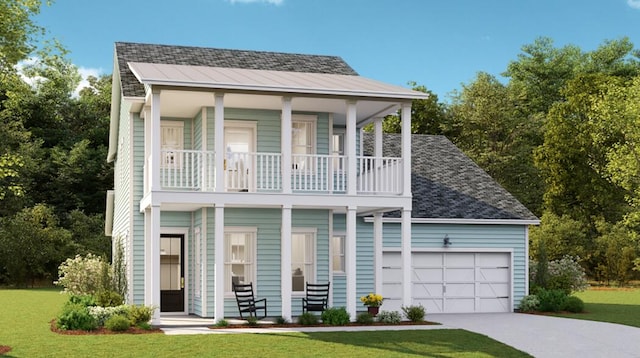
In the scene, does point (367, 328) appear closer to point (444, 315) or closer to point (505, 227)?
point (444, 315)

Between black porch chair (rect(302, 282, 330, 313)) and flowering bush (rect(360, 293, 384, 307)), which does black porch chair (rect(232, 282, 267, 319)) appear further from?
flowering bush (rect(360, 293, 384, 307))

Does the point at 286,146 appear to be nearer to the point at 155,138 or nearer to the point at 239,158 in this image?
the point at 239,158

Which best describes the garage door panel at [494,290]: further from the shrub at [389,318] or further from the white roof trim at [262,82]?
the white roof trim at [262,82]

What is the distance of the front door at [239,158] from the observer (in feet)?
70.7

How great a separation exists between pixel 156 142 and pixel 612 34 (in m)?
48.6

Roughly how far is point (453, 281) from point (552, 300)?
3.06 meters

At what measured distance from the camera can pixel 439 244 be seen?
26.4 metres

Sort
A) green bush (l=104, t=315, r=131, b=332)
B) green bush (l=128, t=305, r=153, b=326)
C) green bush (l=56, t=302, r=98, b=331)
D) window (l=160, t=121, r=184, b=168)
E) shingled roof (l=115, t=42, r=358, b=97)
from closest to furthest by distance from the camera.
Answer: green bush (l=104, t=315, r=131, b=332) < green bush (l=56, t=302, r=98, b=331) < green bush (l=128, t=305, r=153, b=326) < window (l=160, t=121, r=184, b=168) < shingled roof (l=115, t=42, r=358, b=97)

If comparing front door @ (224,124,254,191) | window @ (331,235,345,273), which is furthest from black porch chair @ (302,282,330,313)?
front door @ (224,124,254,191)

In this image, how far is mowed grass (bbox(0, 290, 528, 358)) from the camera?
1616cm

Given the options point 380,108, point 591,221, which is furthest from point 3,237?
point 591,221

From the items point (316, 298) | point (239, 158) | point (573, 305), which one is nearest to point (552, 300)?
point (573, 305)

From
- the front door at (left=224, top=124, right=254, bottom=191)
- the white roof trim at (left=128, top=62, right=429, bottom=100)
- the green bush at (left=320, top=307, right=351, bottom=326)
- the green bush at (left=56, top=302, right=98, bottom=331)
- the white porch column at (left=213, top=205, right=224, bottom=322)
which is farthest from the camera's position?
the front door at (left=224, top=124, right=254, bottom=191)

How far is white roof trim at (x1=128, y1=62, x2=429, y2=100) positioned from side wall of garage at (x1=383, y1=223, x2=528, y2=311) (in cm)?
515
